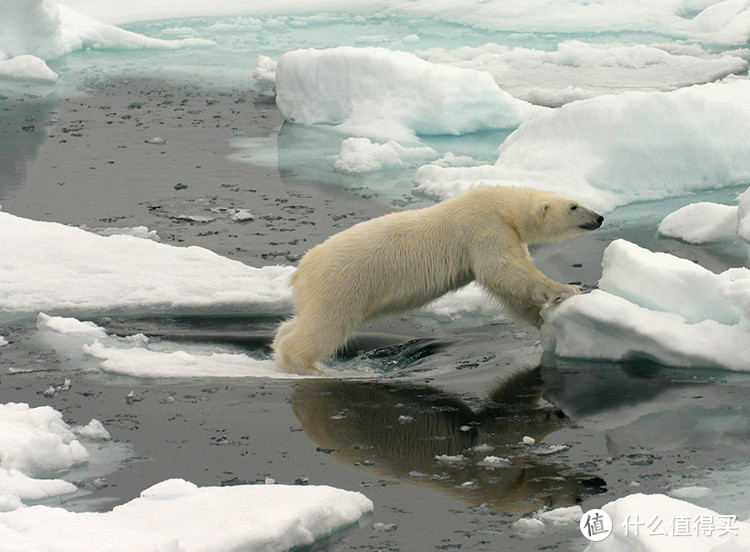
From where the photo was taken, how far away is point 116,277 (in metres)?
6.51

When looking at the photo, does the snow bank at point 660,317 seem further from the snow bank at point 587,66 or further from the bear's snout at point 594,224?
the snow bank at point 587,66

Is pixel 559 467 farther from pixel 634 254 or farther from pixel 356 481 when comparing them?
pixel 634 254

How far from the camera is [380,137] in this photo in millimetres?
10594

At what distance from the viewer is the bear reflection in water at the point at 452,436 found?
12.5 ft

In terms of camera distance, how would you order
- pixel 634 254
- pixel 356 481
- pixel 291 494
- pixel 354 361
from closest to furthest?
1. pixel 291 494
2. pixel 356 481
3. pixel 634 254
4. pixel 354 361

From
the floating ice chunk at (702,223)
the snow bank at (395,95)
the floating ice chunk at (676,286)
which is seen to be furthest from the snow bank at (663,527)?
the snow bank at (395,95)

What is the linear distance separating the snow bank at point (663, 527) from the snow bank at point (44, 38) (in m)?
12.9

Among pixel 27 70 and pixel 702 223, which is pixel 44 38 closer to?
pixel 27 70

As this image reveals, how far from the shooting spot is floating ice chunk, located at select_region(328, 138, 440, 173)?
384 inches

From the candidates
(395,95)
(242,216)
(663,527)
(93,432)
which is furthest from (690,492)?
(395,95)

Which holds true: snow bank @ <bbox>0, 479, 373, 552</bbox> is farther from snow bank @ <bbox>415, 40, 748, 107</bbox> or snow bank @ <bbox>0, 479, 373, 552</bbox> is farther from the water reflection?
snow bank @ <bbox>415, 40, 748, 107</bbox>

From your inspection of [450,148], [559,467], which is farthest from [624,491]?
[450,148]

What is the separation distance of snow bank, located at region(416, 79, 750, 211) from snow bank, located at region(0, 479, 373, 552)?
517 cm

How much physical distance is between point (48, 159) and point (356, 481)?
731 centimetres
